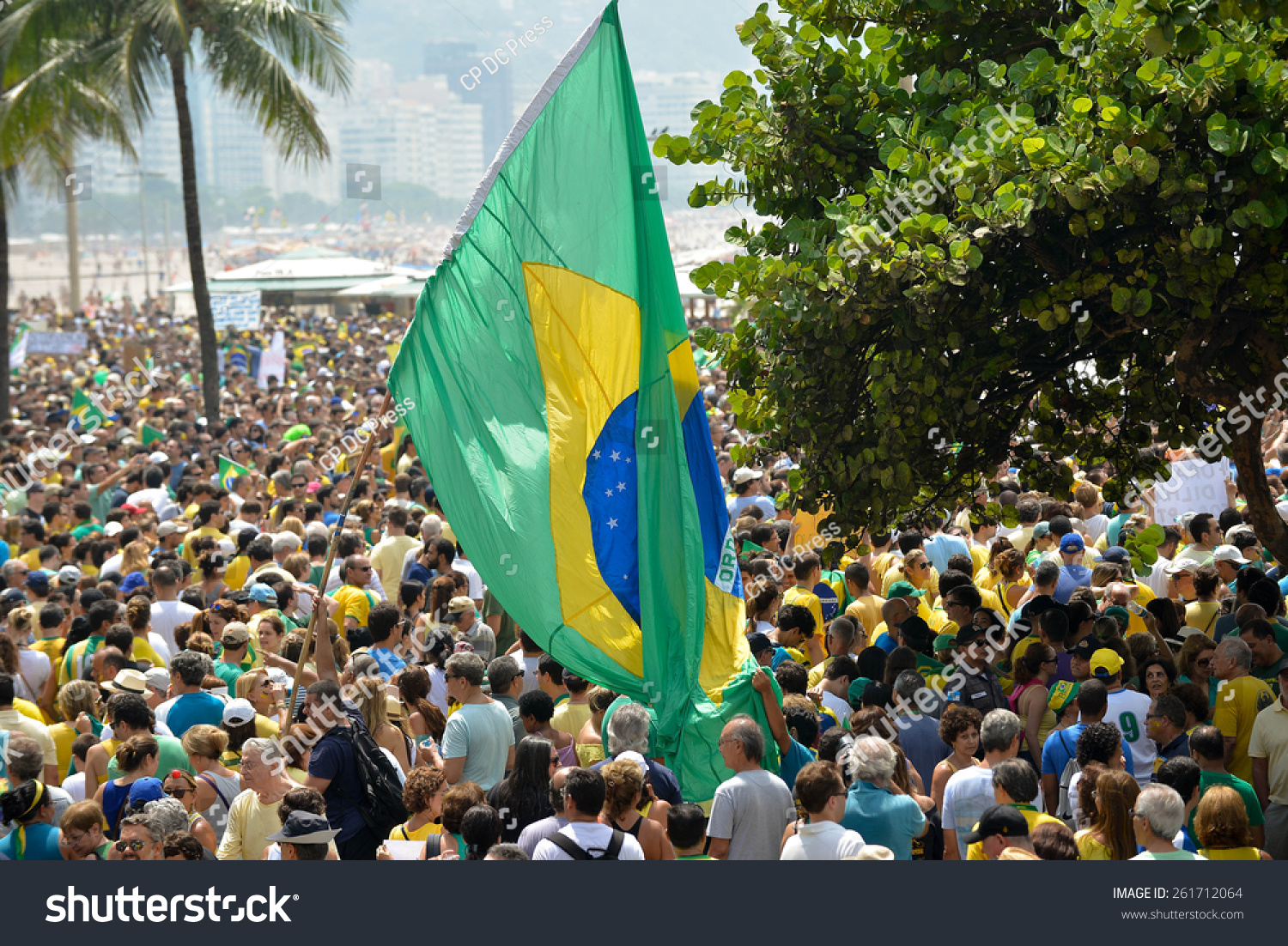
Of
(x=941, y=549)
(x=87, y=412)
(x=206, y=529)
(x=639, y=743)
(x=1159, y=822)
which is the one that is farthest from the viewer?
(x=87, y=412)

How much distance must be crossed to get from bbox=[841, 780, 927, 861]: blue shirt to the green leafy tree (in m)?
1.58

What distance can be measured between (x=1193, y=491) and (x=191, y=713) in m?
7.58

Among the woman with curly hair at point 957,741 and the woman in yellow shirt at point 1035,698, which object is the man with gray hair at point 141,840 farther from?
the woman in yellow shirt at point 1035,698

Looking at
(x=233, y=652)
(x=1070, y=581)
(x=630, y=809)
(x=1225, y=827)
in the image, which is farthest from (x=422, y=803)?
(x=1070, y=581)

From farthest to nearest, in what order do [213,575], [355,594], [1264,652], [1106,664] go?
[213,575] < [355,594] < [1264,652] < [1106,664]

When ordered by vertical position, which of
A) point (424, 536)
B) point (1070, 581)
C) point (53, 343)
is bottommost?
point (1070, 581)

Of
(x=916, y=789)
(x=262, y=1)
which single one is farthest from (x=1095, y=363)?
(x=262, y=1)

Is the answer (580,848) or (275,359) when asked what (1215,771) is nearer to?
(580,848)

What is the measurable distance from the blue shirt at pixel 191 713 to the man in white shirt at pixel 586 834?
2.55 metres

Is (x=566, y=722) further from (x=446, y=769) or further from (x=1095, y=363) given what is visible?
(x=1095, y=363)

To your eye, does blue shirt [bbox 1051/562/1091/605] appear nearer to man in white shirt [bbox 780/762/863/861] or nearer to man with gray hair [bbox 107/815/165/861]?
man in white shirt [bbox 780/762/863/861]

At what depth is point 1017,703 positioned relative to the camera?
6.90m

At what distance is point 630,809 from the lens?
5.27m

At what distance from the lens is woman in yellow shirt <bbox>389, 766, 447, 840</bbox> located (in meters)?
5.59
